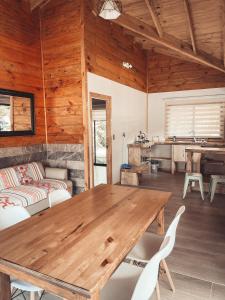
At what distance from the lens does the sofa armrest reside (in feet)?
14.2

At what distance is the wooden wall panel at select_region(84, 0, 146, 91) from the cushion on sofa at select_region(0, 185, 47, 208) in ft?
7.60

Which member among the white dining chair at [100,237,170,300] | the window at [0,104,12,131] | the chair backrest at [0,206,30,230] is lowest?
the white dining chair at [100,237,170,300]

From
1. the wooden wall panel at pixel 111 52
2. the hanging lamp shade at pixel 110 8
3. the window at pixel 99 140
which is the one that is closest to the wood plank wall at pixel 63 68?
the wooden wall panel at pixel 111 52

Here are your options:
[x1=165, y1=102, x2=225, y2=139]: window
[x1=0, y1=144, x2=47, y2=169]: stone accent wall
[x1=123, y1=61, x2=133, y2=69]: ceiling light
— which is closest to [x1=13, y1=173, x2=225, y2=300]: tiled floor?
[x1=0, y1=144, x2=47, y2=169]: stone accent wall

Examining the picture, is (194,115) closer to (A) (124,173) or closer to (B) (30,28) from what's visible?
(A) (124,173)

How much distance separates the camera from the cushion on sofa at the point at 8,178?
3.64 meters

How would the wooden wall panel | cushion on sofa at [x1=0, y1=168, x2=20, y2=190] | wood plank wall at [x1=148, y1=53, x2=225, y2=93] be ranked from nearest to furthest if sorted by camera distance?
1. cushion on sofa at [x1=0, y1=168, x2=20, y2=190]
2. the wooden wall panel
3. wood plank wall at [x1=148, y1=53, x2=225, y2=93]

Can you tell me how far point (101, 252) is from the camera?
128 cm

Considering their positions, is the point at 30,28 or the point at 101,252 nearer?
the point at 101,252

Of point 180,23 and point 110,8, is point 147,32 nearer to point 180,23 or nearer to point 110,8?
point 180,23

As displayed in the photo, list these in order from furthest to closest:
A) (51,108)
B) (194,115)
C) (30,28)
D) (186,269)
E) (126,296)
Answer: (194,115)
(51,108)
(30,28)
(186,269)
(126,296)

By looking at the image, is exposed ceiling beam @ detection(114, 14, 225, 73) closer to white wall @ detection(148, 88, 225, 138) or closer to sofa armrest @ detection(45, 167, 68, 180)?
white wall @ detection(148, 88, 225, 138)

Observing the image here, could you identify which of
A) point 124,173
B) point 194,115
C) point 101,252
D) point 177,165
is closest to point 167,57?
point 194,115

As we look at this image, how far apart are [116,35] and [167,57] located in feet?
6.92
